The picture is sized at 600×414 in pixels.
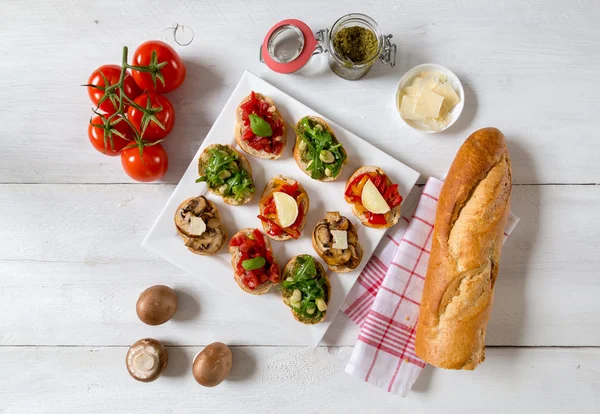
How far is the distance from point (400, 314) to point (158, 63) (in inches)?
72.0

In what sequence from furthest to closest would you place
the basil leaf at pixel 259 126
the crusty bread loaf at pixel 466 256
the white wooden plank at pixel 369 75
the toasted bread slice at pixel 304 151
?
1. the white wooden plank at pixel 369 75
2. the toasted bread slice at pixel 304 151
3. the basil leaf at pixel 259 126
4. the crusty bread loaf at pixel 466 256

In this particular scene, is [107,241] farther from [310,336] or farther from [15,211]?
[310,336]

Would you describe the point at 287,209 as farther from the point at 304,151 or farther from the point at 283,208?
the point at 304,151

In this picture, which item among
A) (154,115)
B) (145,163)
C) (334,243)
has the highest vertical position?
(154,115)

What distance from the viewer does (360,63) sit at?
242cm

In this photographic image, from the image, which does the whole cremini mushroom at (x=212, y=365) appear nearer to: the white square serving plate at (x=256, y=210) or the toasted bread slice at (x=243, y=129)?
the white square serving plate at (x=256, y=210)

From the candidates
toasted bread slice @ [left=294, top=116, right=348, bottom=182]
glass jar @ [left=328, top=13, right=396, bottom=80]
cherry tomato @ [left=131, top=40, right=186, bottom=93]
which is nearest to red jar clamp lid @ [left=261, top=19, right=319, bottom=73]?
glass jar @ [left=328, top=13, right=396, bottom=80]

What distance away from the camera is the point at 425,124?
257 centimetres

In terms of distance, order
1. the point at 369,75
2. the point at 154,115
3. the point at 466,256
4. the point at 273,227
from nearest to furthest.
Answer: the point at 466,256, the point at 154,115, the point at 273,227, the point at 369,75

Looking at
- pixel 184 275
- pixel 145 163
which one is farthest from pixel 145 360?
pixel 145 163

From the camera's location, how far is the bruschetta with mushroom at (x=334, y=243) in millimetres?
2498

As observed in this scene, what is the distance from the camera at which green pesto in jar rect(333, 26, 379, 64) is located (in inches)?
97.6

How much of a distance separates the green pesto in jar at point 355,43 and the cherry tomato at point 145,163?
1078 mm

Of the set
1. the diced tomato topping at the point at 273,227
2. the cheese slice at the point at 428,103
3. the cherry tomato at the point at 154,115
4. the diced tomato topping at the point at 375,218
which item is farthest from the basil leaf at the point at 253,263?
the cheese slice at the point at 428,103
